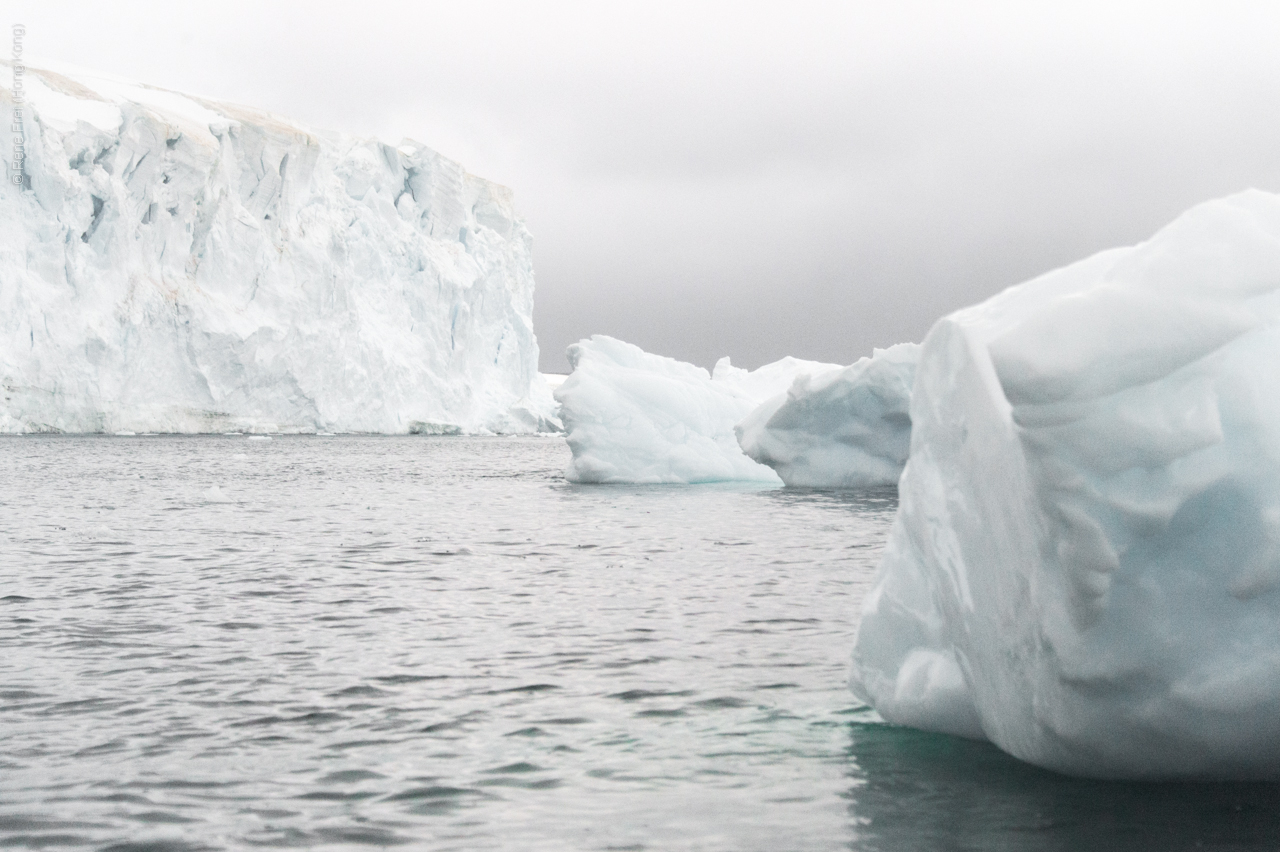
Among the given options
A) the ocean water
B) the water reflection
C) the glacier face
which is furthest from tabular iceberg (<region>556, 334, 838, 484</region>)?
the glacier face

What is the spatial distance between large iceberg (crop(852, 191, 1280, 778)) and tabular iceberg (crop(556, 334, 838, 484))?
2310 centimetres

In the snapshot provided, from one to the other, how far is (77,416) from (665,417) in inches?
1469

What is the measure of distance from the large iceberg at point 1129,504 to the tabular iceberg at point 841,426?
65.8 feet

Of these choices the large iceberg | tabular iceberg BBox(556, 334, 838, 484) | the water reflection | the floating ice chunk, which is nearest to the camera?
the large iceberg

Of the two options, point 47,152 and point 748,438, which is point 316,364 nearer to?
point 47,152

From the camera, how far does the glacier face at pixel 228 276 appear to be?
53.0m

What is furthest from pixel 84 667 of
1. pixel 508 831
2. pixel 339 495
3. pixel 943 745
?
pixel 339 495

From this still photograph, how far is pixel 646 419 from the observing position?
30.3 metres

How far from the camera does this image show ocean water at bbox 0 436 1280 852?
5258 millimetres

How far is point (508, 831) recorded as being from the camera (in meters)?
5.26

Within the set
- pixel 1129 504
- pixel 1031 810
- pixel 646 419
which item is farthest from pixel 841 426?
pixel 1129 504

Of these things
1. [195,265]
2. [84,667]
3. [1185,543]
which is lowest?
[84,667]

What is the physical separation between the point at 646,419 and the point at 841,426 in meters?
5.20

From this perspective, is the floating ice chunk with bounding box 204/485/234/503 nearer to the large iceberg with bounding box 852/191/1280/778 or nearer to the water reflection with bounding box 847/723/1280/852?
the water reflection with bounding box 847/723/1280/852
